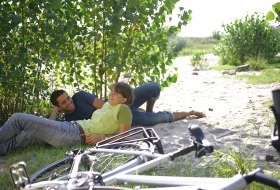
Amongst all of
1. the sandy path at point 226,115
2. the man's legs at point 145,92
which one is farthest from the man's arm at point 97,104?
the sandy path at point 226,115

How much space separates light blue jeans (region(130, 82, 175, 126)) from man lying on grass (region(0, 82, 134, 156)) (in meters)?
0.75

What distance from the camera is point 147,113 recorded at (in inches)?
213

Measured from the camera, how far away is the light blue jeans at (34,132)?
439cm

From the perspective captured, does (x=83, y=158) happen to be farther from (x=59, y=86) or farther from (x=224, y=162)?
(x=59, y=86)

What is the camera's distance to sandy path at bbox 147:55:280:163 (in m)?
4.29

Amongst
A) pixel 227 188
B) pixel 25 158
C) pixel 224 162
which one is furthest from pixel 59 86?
pixel 227 188

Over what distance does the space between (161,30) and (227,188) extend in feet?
15.8

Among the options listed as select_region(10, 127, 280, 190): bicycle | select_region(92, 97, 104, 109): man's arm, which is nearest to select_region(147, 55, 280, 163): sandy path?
select_region(92, 97, 104, 109): man's arm

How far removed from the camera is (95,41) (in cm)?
585

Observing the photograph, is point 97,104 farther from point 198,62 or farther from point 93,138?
point 198,62

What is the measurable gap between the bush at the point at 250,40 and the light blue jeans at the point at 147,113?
10.3 metres

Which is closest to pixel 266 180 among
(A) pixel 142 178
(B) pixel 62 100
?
(A) pixel 142 178

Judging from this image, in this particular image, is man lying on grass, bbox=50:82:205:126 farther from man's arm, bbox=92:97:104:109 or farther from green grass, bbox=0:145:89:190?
green grass, bbox=0:145:89:190

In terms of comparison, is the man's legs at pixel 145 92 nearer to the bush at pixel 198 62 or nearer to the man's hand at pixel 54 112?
the man's hand at pixel 54 112
